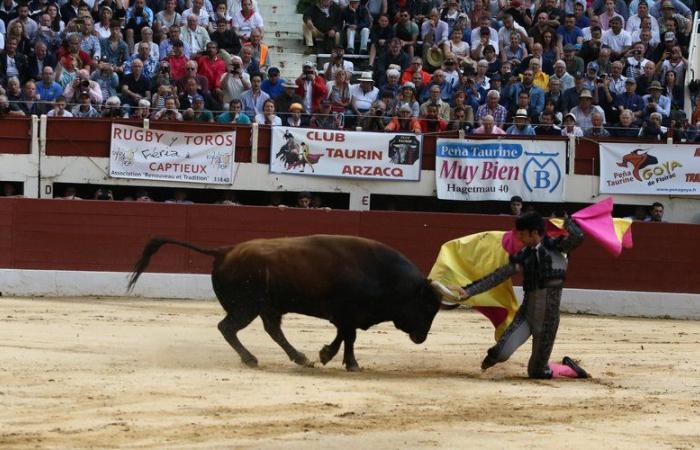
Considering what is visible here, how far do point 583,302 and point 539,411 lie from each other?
8129 millimetres

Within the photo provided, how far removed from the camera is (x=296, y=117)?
690 inches

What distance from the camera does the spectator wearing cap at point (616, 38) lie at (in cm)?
1888

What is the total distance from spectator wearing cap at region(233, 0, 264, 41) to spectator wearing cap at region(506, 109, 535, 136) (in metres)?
3.79

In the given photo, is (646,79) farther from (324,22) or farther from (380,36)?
(324,22)

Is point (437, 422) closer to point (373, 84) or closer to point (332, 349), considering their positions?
point (332, 349)

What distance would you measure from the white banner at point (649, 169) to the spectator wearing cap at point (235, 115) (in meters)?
4.49

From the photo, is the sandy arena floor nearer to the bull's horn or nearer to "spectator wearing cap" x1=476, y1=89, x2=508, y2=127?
the bull's horn

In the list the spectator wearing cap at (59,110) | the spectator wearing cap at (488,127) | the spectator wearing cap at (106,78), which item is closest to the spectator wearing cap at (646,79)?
the spectator wearing cap at (488,127)

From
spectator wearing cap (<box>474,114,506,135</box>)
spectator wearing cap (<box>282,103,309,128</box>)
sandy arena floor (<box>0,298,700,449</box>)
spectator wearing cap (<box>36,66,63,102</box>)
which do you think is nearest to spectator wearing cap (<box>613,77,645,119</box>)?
spectator wearing cap (<box>474,114,506,135</box>)

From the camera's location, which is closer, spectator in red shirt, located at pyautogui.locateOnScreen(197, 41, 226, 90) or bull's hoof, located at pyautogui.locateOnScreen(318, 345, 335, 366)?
bull's hoof, located at pyautogui.locateOnScreen(318, 345, 335, 366)

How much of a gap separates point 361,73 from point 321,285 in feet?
29.2

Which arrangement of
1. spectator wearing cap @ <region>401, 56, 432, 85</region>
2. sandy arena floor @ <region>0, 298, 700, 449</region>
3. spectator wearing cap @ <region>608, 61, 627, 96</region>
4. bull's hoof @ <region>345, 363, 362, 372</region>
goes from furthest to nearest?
spectator wearing cap @ <region>608, 61, 627, 96</region> → spectator wearing cap @ <region>401, 56, 432, 85</region> → bull's hoof @ <region>345, 363, 362, 372</region> → sandy arena floor @ <region>0, 298, 700, 449</region>

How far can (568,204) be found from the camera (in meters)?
18.0

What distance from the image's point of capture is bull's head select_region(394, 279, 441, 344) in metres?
10.2
